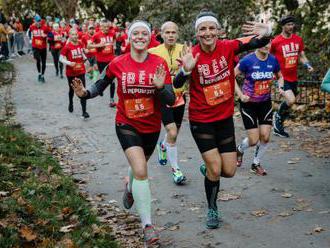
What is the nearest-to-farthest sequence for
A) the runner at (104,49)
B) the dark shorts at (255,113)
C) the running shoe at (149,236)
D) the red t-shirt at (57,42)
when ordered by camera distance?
the running shoe at (149,236), the dark shorts at (255,113), the runner at (104,49), the red t-shirt at (57,42)

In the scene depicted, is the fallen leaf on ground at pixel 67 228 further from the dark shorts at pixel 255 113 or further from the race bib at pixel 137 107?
the dark shorts at pixel 255 113

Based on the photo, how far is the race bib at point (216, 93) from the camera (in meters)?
5.47

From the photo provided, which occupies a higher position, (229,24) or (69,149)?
(229,24)

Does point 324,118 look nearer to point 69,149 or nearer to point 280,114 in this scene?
point 280,114

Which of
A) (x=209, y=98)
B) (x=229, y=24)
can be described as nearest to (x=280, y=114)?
(x=209, y=98)

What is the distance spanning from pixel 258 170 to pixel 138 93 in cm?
310

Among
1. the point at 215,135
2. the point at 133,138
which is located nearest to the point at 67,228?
the point at 133,138

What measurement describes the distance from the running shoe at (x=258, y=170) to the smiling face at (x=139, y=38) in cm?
316

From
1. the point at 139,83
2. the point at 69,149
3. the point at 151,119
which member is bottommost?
the point at 69,149

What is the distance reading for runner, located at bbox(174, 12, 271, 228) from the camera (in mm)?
5430

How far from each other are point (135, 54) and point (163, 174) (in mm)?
2957

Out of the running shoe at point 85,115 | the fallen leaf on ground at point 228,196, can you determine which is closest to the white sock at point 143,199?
the fallen leaf on ground at point 228,196

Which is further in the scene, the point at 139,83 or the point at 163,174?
the point at 163,174

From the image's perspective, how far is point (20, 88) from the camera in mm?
17766
